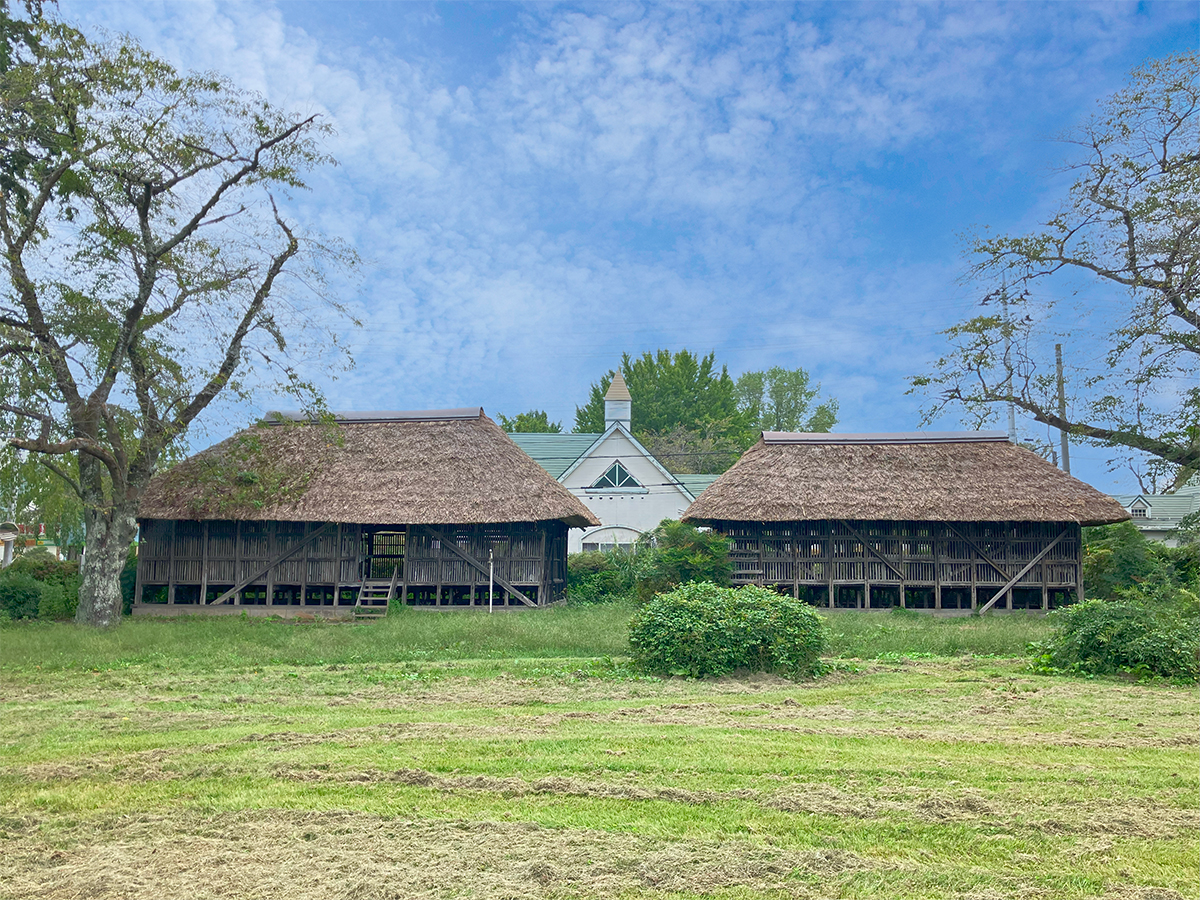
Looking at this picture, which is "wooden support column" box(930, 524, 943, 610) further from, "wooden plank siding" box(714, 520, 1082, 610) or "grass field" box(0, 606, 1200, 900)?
"grass field" box(0, 606, 1200, 900)

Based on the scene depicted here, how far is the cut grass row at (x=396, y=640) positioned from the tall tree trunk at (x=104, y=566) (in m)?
0.70

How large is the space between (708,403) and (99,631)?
44585mm

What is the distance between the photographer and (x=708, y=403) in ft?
194

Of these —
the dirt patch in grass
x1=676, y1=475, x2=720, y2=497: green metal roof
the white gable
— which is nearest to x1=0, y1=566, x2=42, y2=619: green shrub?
the dirt patch in grass

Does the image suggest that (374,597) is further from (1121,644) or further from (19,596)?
(1121,644)

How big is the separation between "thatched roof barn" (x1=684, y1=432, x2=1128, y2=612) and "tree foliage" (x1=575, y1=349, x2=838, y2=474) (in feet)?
82.7

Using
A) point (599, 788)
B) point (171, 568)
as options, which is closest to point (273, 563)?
point (171, 568)

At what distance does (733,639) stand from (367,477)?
14.9 metres

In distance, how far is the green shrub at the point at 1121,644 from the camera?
11.8 metres

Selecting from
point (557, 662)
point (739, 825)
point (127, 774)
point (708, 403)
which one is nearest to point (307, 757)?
point (127, 774)

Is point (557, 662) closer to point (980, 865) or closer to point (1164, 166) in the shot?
point (980, 865)

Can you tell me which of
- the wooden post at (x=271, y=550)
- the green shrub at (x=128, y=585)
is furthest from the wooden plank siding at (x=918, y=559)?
the green shrub at (x=128, y=585)

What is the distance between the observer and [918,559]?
2433cm

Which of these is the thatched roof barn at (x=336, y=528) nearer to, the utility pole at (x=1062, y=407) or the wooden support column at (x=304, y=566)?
the wooden support column at (x=304, y=566)
